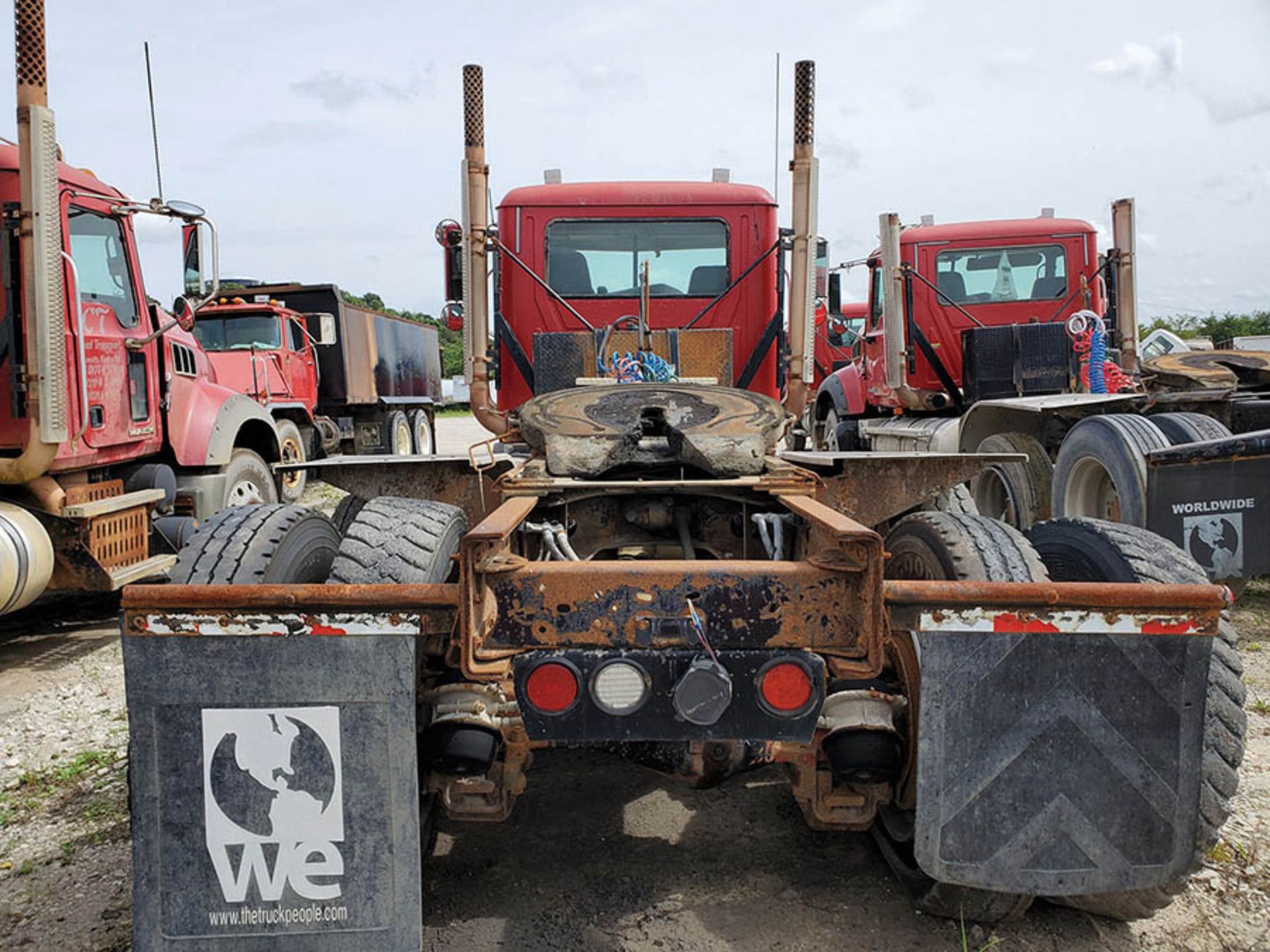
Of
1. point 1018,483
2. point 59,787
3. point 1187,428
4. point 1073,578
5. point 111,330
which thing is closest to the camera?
point 1073,578

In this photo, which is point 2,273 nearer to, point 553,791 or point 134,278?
point 134,278

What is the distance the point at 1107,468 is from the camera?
563 cm

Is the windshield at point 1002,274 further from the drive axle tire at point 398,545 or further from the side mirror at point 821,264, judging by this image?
the drive axle tire at point 398,545

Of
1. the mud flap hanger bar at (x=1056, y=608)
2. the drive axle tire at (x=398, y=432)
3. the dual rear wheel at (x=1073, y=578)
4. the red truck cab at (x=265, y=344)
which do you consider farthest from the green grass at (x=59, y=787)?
the drive axle tire at (x=398, y=432)

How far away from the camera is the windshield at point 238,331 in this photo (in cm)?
1220

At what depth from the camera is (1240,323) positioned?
104 feet

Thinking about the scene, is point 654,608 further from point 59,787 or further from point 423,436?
point 423,436

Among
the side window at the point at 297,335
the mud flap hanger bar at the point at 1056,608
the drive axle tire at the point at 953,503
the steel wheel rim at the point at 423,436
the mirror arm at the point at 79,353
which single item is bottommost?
the steel wheel rim at the point at 423,436

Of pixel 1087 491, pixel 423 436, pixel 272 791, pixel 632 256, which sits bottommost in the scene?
pixel 423 436

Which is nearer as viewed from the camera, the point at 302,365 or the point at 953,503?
the point at 953,503

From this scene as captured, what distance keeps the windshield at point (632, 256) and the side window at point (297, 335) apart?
304 inches

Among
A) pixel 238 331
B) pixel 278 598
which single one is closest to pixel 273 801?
pixel 278 598

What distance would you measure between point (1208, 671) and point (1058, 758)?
40 centimetres

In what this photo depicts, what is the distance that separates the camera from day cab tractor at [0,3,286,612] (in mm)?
4766
